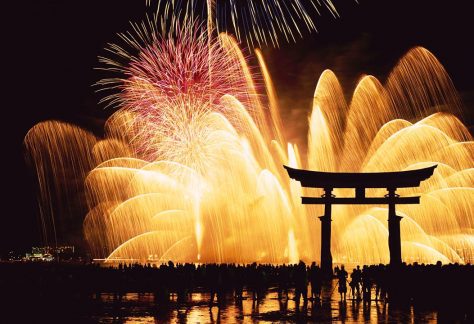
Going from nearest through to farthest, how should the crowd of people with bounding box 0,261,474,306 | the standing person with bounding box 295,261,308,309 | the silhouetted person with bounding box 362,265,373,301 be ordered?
the crowd of people with bounding box 0,261,474,306, the standing person with bounding box 295,261,308,309, the silhouetted person with bounding box 362,265,373,301

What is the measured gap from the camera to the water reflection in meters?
16.2

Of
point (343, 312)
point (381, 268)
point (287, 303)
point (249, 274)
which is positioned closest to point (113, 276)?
point (249, 274)

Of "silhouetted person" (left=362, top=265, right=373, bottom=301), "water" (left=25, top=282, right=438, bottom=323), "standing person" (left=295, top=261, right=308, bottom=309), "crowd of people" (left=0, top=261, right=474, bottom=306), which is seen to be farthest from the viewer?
"silhouetted person" (left=362, top=265, right=373, bottom=301)

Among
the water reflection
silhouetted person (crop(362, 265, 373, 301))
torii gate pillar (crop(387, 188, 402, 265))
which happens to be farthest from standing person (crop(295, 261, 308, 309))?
torii gate pillar (crop(387, 188, 402, 265))

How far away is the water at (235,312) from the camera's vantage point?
52.7ft

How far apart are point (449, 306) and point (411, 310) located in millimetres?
1420

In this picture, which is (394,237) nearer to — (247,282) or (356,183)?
(356,183)

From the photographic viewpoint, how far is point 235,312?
59.0ft

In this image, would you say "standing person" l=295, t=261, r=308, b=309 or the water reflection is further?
"standing person" l=295, t=261, r=308, b=309

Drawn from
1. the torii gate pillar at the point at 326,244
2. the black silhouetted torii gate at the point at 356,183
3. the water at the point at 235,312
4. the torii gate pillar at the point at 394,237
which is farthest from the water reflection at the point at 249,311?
the black silhouetted torii gate at the point at 356,183

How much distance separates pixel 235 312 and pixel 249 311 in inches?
22.7

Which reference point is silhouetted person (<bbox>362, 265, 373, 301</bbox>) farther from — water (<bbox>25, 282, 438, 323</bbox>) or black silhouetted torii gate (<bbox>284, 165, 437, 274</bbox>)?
black silhouetted torii gate (<bbox>284, 165, 437, 274</bbox>)

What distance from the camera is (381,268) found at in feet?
74.9

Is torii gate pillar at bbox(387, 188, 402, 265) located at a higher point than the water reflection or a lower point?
higher
